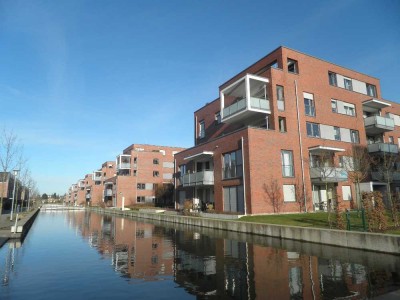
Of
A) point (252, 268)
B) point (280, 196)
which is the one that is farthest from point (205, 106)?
point (252, 268)

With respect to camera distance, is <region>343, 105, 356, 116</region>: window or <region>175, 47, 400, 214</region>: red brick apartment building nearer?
<region>175, 47, 400, 214</region>: red brick apartment building

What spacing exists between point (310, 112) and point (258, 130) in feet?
26.3

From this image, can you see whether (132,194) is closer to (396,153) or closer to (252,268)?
(396,153)

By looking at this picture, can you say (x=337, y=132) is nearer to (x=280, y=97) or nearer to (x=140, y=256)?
(x=280, y=97)

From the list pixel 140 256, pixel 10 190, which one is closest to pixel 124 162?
pixel 10 190

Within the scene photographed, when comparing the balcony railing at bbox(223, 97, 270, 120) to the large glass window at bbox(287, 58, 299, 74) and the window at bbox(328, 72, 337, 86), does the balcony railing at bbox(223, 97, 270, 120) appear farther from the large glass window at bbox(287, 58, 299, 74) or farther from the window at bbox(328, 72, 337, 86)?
the window at bbox(328, 72, 337, 86)

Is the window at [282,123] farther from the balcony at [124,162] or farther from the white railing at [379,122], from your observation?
the balcony at [124,162]

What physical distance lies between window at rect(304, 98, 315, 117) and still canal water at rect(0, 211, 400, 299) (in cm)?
1888

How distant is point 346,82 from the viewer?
118 ft

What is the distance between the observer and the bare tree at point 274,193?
26.3 metres

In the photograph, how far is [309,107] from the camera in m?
31.4

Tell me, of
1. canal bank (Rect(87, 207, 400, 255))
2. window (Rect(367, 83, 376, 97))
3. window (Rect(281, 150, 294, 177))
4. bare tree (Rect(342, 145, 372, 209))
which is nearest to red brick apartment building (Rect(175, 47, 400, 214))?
window (Rect(281, 150, 294, 177))

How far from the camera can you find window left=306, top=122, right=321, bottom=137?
3073 cm

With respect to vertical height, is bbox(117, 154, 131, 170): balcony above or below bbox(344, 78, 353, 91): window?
below
